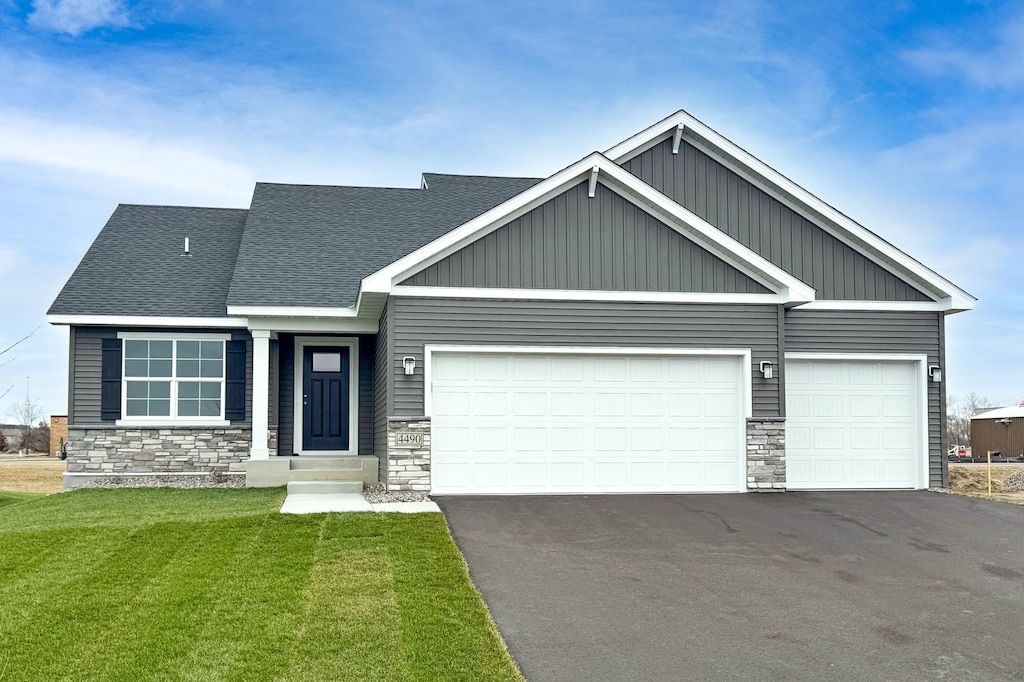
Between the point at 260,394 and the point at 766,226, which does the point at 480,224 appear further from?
the point at 766,226

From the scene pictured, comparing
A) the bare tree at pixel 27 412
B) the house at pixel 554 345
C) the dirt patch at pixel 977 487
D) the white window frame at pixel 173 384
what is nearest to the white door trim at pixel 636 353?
the house at pixel 554 345

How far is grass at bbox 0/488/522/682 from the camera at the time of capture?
5758 millimetres

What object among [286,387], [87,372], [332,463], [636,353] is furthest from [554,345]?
[87,372]

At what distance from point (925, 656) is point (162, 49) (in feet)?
53.2

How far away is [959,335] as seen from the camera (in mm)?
17141

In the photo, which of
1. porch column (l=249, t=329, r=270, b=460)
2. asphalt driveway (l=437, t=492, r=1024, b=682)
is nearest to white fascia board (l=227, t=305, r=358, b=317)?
porch column (l=249, t=329, r=270, b=460)

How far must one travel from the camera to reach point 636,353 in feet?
43.5

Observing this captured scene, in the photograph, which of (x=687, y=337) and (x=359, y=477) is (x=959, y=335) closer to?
(x=687, y=337)

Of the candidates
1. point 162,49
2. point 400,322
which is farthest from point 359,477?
point 162,49

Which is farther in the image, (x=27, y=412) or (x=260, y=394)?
(x=27, y=412)

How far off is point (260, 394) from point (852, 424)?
9440 millimetres

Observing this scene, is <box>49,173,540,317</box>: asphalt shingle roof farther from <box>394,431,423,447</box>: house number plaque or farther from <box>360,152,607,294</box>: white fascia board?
<box>394,431,423,447</box>: house number plaque

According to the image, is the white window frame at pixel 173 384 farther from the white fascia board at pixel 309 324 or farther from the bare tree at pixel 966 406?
the bare tree at pixel 966 406

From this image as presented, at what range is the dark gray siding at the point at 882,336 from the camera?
47.3 ft
